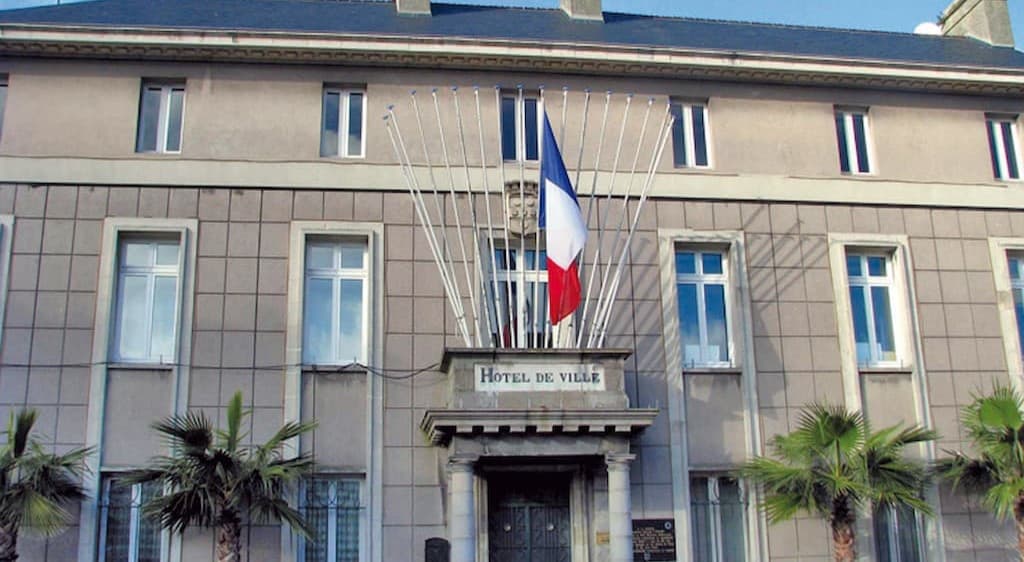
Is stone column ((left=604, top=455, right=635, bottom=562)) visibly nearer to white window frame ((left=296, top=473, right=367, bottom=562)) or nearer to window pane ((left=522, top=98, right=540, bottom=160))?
white window frame ((left=296, top=473, right=367, bottom=562))

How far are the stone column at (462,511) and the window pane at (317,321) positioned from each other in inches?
121

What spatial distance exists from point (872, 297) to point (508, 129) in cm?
682

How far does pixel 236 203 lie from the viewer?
1731 cm

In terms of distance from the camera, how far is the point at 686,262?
1833 centimetres

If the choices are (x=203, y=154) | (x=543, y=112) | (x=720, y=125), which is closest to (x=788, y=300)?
(x=720, y=125)

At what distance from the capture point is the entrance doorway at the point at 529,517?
1653cm

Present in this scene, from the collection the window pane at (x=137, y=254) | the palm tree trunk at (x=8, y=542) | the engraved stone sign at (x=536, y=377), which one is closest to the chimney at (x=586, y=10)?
the engraved stone sign at (x=536, y=377)

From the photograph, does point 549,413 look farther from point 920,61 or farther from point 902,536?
point 920,61

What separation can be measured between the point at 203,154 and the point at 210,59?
65.0 inches

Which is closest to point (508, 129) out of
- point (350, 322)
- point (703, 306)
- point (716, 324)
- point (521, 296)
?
point (521, 296)

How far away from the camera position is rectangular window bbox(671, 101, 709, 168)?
18812 millimetres

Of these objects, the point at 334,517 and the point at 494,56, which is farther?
the point at 494,56

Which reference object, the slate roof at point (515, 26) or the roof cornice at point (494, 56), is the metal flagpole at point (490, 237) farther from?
the slate roof at point (515, 26)

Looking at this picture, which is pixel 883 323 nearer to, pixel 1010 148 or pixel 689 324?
pixel 689 324
